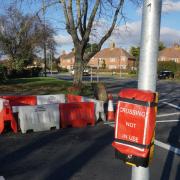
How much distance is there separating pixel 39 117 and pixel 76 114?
52.0 inches

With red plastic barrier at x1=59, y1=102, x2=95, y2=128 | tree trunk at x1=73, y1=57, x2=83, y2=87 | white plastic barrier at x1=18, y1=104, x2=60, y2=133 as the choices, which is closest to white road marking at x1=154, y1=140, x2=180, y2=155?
red plastic barrier at x1=59, y1=102, x2=95, y2=128

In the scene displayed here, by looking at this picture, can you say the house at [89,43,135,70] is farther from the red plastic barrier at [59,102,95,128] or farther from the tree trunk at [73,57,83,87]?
the red plastic barrier at [59,102,95,128]

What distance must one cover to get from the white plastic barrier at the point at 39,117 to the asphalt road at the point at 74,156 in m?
0.32

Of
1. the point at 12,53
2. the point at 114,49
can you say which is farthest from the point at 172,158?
the point at 114,49

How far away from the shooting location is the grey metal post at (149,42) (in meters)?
3.23

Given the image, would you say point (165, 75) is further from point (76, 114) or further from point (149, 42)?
point (149, 42)

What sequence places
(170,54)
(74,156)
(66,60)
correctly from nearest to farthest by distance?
1. (74,156)
2. (170,54)
3. (66,60)

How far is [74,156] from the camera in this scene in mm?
8211

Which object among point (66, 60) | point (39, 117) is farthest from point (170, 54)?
point (39, 117)

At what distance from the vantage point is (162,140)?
33.4 feet

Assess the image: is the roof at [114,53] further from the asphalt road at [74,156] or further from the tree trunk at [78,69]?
the asphalt road at [74,156]

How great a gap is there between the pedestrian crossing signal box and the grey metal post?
4.4 inches

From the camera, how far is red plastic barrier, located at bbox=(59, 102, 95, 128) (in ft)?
39.3

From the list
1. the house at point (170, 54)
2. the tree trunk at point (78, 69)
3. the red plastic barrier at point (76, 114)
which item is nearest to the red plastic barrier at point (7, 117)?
the red plastic barrier at point (76, 114)
